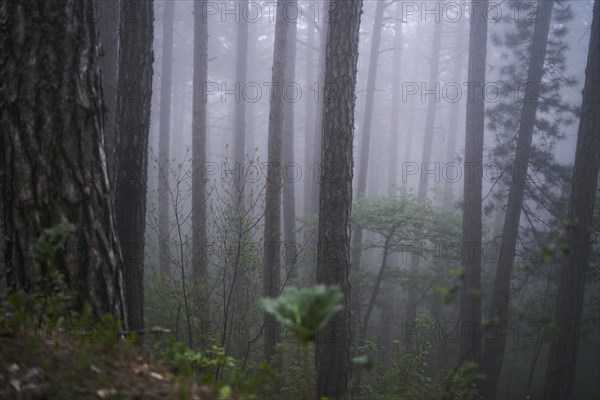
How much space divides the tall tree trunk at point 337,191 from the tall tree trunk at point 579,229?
5.34 m

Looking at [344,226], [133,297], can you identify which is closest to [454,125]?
[344,226]

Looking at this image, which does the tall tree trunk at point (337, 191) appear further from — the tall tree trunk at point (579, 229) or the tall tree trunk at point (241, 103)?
the tall tree trunk at point (241, 103)

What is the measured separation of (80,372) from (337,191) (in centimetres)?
479

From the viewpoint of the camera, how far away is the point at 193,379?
285cm

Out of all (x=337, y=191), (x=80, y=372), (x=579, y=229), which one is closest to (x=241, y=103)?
(x=337, y=191)

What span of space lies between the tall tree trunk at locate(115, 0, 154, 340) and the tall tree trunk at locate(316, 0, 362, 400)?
8.63ft

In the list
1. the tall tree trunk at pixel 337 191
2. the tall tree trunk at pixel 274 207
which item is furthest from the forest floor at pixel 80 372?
the tall tree trunk at pixel 274 207

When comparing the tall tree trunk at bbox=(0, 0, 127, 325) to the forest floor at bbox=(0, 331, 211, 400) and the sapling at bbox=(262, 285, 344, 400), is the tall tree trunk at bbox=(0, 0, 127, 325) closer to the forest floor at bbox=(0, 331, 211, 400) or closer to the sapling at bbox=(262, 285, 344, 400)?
the forest floor at bbox=(0, 331, 211, 400)

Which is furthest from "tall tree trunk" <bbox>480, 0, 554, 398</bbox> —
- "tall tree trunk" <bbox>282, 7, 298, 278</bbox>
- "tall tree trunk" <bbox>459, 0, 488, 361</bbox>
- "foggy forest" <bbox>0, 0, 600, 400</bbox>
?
"tall tree trunk" <bbox>282, 7, 298, 278</bbox>

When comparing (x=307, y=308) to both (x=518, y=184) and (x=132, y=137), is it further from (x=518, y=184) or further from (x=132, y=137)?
(x=518, y=184)

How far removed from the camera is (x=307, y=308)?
233cm

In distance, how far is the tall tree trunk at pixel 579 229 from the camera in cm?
923

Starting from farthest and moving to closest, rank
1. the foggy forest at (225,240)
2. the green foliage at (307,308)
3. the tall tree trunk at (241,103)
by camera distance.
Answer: the tall tree trunk at (241,103)
the foggy forest at (225,240)
the green foliage at (307,308)

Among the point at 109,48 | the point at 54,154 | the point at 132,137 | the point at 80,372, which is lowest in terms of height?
the point at 80,372
